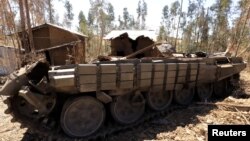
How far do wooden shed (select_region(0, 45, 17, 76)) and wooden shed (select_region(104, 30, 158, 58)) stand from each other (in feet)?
20.3

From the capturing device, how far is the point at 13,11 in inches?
589

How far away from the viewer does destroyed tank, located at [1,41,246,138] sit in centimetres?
518

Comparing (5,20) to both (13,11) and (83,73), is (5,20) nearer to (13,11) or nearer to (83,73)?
(13,11)

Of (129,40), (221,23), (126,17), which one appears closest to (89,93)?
(129,40)

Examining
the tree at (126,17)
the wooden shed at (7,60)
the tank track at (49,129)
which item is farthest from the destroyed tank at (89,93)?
the tree at (126,17)

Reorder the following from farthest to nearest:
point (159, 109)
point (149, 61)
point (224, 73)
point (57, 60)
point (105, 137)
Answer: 1. point (57, 60)
2. point (224, 73)
3. point (159, 109)
4. point (149, 61)
5. point (105, 137)

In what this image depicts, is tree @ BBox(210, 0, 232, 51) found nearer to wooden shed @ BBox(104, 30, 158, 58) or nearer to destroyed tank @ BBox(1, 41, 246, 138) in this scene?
wooden shed @ BBox(104, 30, 158, 58)

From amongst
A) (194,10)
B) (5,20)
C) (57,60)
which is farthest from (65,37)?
(194,10)

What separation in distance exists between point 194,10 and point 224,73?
30.3 metres

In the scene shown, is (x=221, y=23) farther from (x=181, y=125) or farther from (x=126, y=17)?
(x=181, y=125)

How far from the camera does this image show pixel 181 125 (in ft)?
20.9

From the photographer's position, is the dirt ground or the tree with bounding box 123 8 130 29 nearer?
the dirt ground

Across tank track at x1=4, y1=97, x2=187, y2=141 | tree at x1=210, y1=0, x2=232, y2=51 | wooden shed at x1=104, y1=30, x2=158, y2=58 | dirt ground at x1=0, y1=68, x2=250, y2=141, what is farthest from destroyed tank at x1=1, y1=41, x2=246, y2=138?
tree at x1=210, y1=0, x2=232, y2=51

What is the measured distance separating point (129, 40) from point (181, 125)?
4804mm
